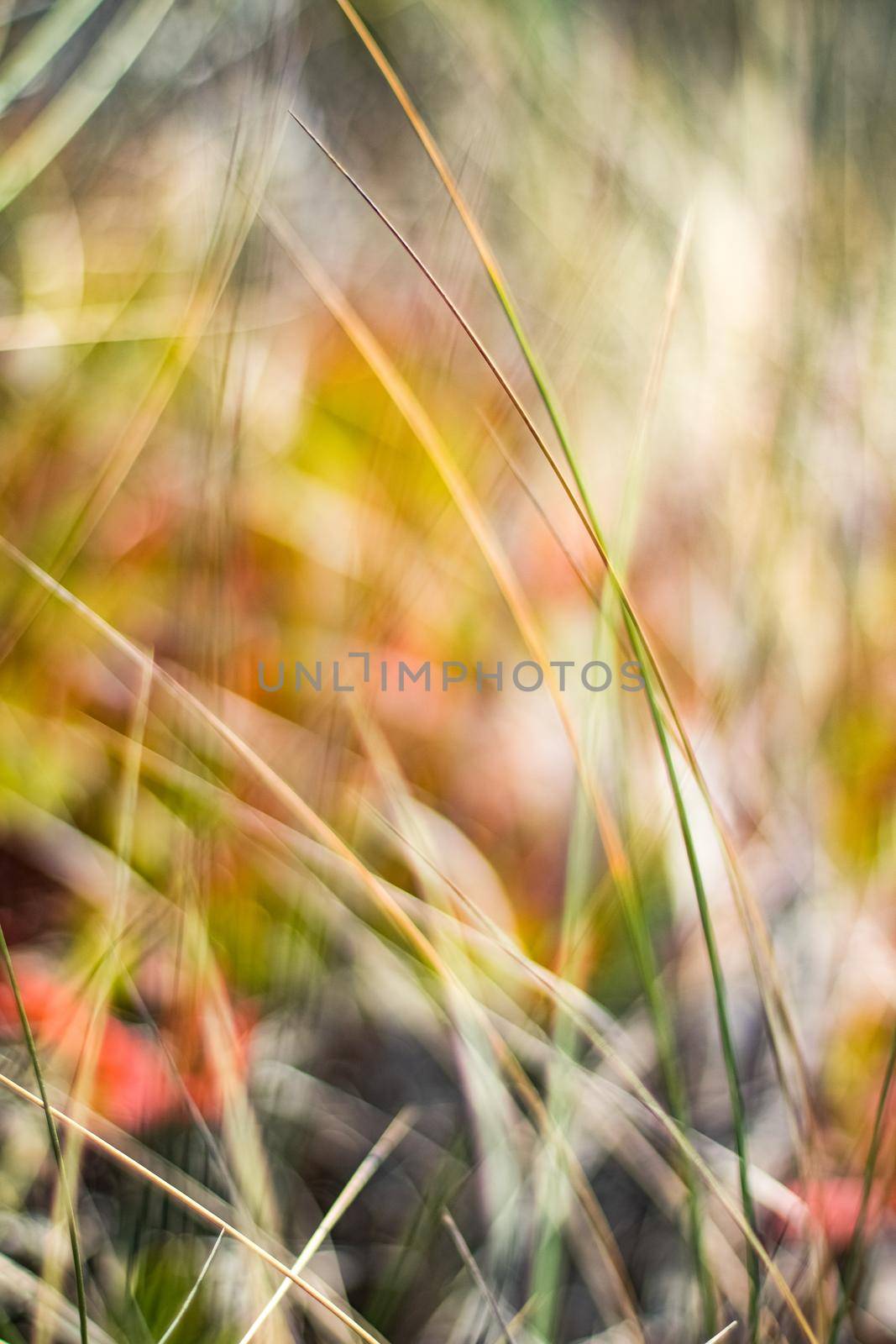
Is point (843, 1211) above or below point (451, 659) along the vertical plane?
below

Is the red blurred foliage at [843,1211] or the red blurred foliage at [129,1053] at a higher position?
the red blurred foliage at [129,1053]

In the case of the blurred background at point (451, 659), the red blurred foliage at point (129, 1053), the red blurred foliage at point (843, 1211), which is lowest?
the red blurred foliage at point (843, 1211)

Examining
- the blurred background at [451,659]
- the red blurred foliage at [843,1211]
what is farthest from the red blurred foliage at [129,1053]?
the red blurred foliage at [843,1211]

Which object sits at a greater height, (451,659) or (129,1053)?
(451,659)

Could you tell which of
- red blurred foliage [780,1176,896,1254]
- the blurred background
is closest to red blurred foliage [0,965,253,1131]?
the blurred background

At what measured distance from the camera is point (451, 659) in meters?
0.56

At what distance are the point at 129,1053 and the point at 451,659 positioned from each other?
28 cm

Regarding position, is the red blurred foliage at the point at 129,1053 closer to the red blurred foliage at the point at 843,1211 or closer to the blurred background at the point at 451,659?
the blurred background at the point at 451,659

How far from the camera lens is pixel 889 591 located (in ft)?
1.70

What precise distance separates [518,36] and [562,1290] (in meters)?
0.77

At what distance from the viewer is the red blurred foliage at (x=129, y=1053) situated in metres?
0.38

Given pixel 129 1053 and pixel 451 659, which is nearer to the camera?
pixel 129 1053

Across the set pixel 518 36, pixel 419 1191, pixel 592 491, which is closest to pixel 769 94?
pixel 518 36

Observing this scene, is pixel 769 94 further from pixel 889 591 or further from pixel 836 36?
pixel 889 591
